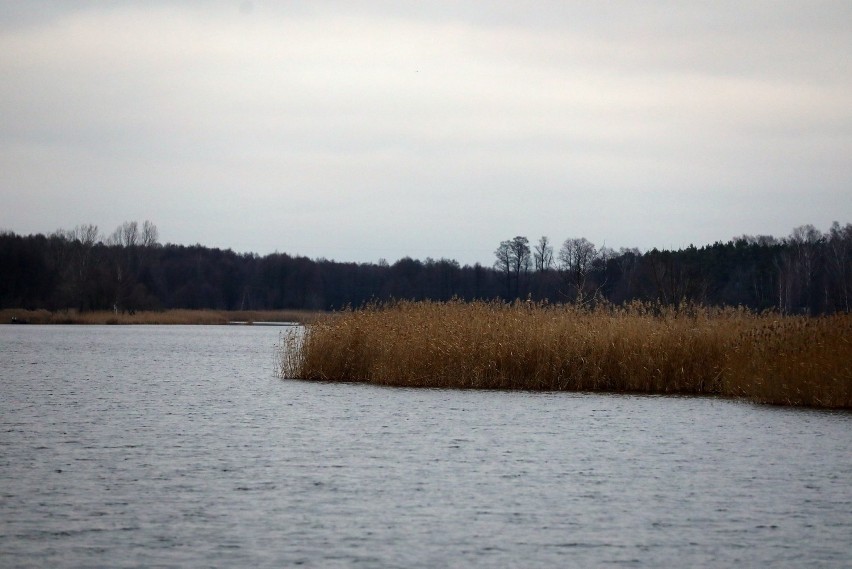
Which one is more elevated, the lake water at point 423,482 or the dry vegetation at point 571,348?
the dry vegetation at point 571,348

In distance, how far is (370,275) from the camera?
138125 mm

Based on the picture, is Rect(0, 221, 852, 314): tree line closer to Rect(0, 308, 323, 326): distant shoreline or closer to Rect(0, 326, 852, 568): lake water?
Rect(0, 308, 323, 326): distant shoreline

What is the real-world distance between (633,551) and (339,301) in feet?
401

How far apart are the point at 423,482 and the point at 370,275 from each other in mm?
125761

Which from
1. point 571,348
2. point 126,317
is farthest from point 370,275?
point 571,348

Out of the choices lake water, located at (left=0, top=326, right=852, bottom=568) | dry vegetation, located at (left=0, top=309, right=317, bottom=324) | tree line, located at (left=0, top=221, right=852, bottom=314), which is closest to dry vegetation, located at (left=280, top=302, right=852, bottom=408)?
lake water, located at (left=0, top=326, right=852, bottom=568)

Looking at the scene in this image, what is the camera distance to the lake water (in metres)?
9.16

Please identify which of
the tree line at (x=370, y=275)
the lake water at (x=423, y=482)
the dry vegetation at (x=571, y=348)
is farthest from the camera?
the tree line at (x=370, y=275)

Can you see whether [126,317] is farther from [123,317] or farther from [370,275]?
[370,275]

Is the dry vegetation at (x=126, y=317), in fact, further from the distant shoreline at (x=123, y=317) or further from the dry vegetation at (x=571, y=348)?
the dry vegetation at (x=571, y=348)

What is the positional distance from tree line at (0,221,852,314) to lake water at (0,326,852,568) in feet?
74.7

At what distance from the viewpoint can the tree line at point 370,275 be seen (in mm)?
80500

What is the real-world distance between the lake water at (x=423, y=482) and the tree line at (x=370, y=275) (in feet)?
74.7

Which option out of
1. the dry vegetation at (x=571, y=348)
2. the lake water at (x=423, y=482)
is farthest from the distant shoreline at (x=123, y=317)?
the lake water at (x=423, y=482)
